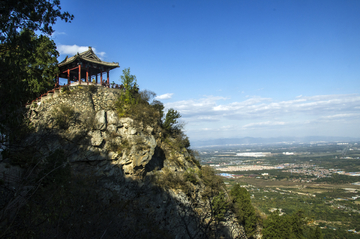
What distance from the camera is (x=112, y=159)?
50.6 ft

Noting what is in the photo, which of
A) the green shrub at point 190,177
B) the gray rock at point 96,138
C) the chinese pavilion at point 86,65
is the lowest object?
the green shrub at point 190,177

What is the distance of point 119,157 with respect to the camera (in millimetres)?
15609

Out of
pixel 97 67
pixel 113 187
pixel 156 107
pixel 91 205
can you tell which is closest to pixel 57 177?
pixel 91 205

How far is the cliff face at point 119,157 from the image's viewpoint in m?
14.4

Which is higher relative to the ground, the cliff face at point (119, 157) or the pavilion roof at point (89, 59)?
the pavilion roof at point (89, 59)

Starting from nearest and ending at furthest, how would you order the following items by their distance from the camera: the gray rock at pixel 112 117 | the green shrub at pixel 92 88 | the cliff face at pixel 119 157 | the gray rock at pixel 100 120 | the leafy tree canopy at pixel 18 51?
the leafy tree canopy at pixel 18 51 < the cliff face at pixel 119 157 < the gray rock at pixel 100 120 < the gray rock at pixel 112 117 < the green shrub at pixel 92 88

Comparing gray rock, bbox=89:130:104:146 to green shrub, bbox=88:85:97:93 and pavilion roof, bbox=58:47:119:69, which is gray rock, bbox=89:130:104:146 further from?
pavilion roof, bbox=58:47:119:69

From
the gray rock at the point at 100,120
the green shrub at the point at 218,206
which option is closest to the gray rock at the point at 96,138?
the gray rock at the point at 100,120

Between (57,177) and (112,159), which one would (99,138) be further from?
(57,177)

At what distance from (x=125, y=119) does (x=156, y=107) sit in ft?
15.4

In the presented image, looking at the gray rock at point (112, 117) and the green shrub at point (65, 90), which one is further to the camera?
the green shrub at point (65, 90)

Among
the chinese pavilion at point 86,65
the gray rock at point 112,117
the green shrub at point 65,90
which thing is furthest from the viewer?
the chinese pavilion at point 86,65

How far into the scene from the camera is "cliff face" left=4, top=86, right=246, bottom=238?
47.1 feet

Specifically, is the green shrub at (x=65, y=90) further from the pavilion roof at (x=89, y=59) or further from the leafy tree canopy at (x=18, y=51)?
the leafy tree canopy at (x=18, y=51)
